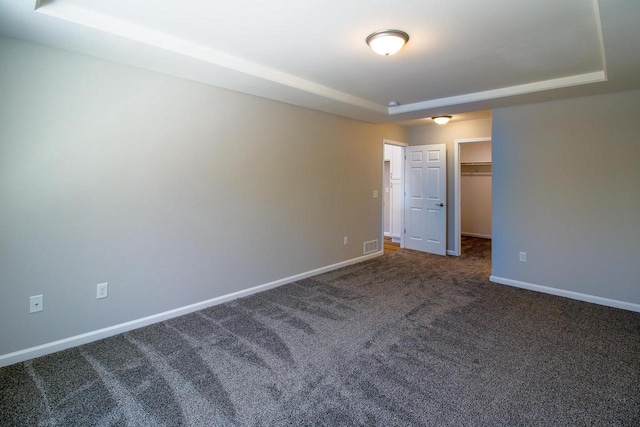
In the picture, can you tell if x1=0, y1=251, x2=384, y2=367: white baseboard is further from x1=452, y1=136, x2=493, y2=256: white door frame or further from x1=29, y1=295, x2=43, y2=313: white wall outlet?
x1=452, y1=136, x2=493, y2=256: white door frame

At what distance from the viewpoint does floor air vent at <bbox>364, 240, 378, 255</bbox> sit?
563cm

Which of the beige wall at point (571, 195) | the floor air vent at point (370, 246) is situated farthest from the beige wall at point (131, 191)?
the beige wall at point (571, 195)

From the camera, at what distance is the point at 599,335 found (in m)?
2.93

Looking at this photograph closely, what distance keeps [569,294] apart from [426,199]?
9.17 ft

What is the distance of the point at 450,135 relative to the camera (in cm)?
593

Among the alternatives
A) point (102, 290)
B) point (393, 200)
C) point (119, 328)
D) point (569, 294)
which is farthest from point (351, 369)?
point (393, 200)

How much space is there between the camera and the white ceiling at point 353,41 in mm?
2102

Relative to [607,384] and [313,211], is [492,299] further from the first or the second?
[313,211]

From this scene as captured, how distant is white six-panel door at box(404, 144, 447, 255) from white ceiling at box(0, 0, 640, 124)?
230cm

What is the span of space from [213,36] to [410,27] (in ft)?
4.92

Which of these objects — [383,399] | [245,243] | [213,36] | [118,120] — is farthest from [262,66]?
[383,399]

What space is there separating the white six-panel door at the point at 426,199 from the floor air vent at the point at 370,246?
1.03 m

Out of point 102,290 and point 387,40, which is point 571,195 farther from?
point 102,290

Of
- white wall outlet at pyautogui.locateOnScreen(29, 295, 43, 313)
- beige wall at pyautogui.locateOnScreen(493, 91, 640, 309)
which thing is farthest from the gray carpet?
beige wall at pyautogui.locateOnScreen(493, 91, 640, 309)
